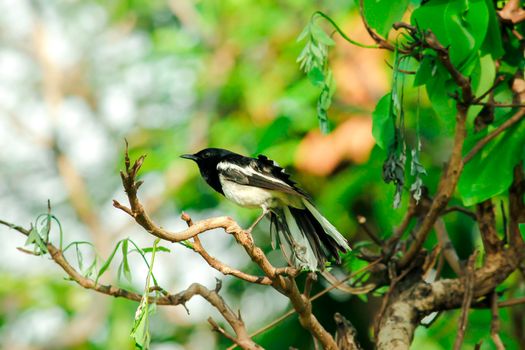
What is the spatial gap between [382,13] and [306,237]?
1.01 metres

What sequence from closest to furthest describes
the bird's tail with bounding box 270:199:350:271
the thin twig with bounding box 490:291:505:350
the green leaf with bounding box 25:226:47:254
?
the green leaf with bounding box 25:226:47:254 < the thin twig with bounding box 490:291:505:350 < the bird's tail with bounding box 270:199:350:271

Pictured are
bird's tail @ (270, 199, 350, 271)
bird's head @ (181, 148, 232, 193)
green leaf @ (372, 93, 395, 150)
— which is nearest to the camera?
green leaf @ (372, 93, 395, 150)

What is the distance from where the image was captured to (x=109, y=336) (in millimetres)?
7723

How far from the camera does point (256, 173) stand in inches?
161

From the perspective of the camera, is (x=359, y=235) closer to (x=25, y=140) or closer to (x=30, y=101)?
(x=25, y=140)

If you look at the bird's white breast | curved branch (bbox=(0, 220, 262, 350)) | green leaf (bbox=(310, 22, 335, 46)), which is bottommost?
curved branch (bbox=(0, 220, 262, 350))

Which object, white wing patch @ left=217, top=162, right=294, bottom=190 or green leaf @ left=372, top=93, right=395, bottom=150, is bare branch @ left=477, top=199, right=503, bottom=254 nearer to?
green leaf @ left=372, top=93, right=395, bottom=150

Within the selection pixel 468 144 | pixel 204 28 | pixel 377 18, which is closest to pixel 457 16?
pixel 377 18

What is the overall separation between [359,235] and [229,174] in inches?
108

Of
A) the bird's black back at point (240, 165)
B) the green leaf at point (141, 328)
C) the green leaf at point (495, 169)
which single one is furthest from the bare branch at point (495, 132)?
the green leaf at point (141, 328)

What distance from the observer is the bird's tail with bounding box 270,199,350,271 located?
10.6ft

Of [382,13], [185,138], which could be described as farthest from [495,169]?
[185,138]

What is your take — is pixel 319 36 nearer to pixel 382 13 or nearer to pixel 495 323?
pixel 382 13

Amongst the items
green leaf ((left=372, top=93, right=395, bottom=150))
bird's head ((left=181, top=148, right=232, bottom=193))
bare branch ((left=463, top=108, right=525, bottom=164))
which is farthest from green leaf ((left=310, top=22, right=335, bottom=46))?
bird's head ((left=181, top=148, right=232, bottom=193))
